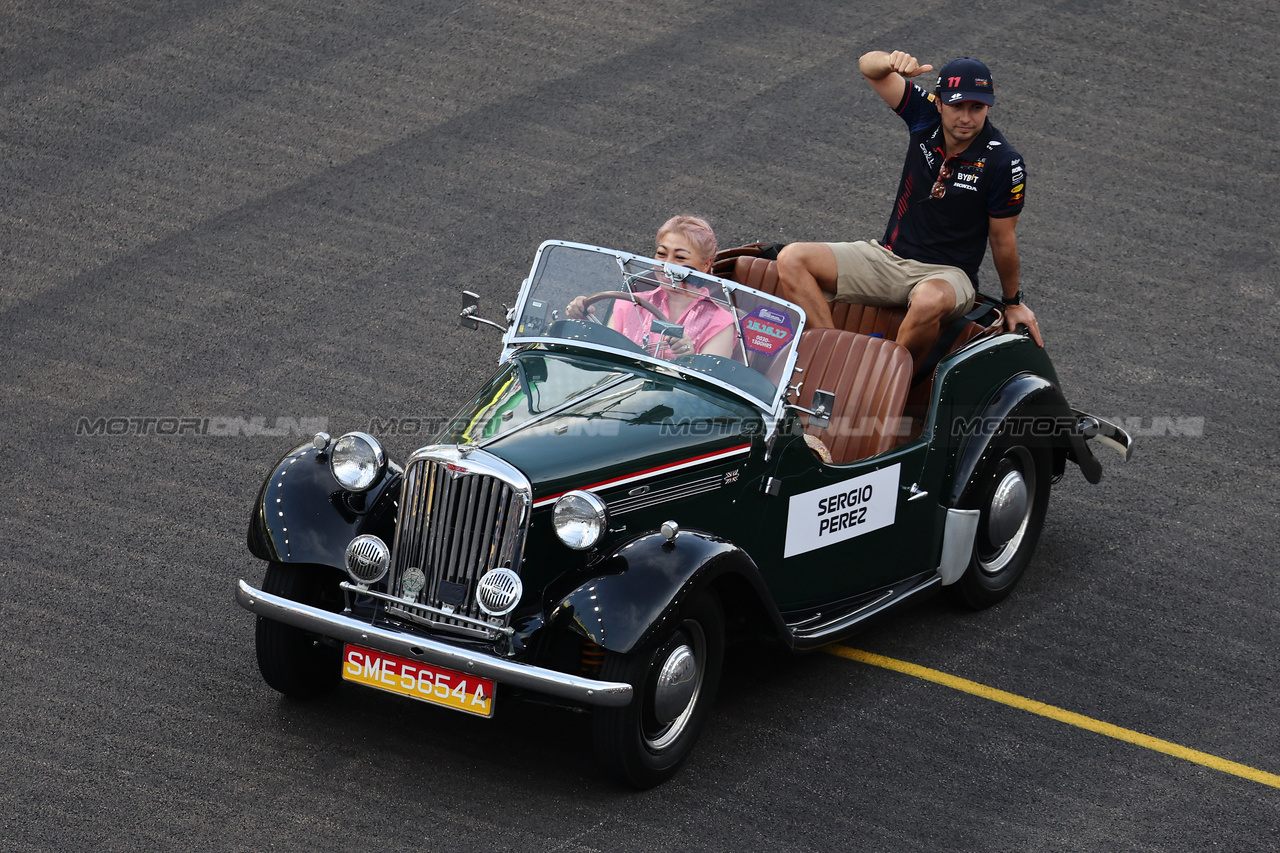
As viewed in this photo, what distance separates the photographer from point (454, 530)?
5.43 metres

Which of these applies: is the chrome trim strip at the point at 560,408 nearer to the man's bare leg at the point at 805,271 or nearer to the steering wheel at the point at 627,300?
the steering wheel at the point at 627,300

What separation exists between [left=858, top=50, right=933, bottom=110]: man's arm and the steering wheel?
207 centimetres

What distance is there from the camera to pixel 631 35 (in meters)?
12.7

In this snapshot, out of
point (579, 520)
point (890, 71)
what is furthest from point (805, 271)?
point (579, 520)

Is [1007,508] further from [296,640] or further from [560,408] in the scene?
[296,640]

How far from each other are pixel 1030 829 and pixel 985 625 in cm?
162

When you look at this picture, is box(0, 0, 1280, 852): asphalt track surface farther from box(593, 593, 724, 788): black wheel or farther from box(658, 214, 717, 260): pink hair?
box(658, 214, 717, 260): pink hair

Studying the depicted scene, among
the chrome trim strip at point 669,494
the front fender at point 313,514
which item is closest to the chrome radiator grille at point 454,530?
the front fender at point 313,514

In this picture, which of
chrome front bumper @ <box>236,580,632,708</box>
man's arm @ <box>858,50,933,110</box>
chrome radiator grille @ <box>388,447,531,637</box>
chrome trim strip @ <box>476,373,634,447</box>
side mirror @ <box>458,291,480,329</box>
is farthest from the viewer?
man's arm @ <box>858,50,933,110</box>

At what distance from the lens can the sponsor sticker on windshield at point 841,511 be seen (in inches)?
241

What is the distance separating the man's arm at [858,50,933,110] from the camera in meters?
7.51

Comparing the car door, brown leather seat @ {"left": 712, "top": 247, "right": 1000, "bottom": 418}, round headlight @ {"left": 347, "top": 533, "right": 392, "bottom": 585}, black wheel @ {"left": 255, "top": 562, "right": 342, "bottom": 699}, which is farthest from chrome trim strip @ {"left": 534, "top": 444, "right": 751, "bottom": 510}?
brown leather seat @ {"left": 712, "top": 247, "right": 1000, "bottom": 418}

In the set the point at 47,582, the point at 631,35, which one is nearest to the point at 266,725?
the point at 47,582

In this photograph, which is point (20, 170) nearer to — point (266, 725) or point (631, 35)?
point (631, 35)
